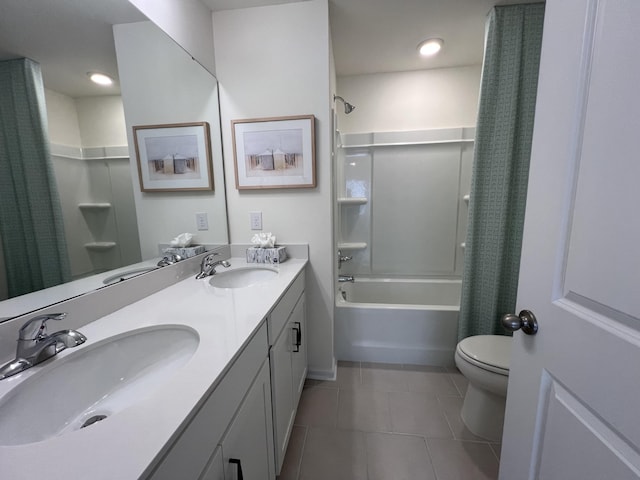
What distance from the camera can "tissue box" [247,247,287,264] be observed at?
1567 millimetres

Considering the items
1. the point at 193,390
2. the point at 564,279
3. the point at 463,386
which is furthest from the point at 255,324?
the point at 463,386

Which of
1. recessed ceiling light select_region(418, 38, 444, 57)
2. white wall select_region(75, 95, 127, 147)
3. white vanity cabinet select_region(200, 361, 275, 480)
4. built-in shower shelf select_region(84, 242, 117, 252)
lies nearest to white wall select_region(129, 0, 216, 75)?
white wall select_region(75, 95, 127, 147)

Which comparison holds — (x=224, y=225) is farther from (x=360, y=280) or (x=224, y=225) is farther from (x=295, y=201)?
(x=360, y=280)

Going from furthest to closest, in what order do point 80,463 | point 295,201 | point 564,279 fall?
1. point 295,201
2. point 564,279
3. point 80,463

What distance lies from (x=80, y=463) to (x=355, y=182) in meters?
2.43

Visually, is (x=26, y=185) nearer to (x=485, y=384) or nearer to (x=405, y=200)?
(x=485, y=384)

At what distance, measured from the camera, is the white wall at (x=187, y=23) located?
3.72 feet

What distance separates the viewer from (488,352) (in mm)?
1349

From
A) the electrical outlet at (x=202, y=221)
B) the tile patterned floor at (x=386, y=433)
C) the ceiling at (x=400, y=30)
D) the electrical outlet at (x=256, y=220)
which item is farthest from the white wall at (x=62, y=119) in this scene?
the tile patterned floor at (x=386, y=433)

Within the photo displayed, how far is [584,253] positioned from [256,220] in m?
1.52

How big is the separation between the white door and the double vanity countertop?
776 millimetres

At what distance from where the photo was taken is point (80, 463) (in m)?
0.36

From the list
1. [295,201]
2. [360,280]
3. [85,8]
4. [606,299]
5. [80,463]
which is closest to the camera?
[80,463]

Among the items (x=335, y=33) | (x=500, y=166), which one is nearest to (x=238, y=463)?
(x=500, y=166)
